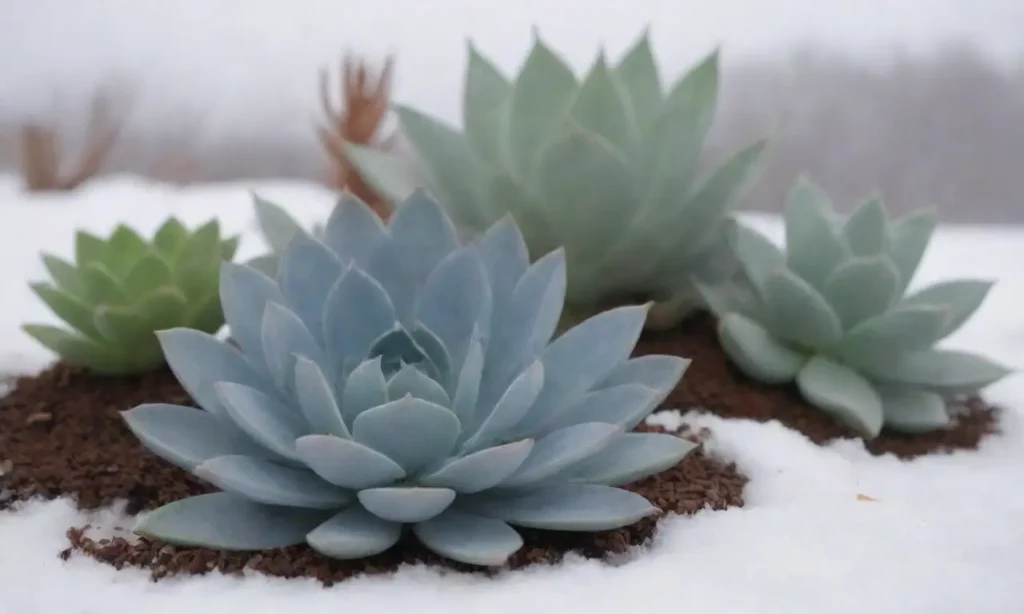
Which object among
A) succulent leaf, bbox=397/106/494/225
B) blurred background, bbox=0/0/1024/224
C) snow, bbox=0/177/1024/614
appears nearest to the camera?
snow, bbox=0/177/1024/614

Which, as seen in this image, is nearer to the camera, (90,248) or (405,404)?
(405,404)

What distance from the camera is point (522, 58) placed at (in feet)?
5.27

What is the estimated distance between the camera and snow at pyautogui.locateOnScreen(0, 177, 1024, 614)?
45 centimetres

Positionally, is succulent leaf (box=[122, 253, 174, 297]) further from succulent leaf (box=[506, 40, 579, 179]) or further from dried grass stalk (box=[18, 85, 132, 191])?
dried grass stalk (box=[18, 85, 132, 191])

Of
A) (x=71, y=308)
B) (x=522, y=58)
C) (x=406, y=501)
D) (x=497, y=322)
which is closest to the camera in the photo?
(x=406, y=501)

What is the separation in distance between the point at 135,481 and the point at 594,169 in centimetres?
41

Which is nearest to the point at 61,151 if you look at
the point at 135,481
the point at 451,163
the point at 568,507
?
the point at 451,163

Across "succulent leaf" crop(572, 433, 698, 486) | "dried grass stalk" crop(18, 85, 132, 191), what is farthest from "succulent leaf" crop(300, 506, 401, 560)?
"dried grass stalk" crop(18, 85, 132, 191)

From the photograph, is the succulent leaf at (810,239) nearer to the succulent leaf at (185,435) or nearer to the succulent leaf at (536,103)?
the succulent leaf at (536,103)

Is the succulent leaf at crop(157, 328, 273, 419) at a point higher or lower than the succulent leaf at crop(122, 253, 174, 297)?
lower

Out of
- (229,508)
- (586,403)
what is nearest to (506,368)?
(586,403)

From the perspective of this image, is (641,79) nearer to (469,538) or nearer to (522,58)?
(469,538)

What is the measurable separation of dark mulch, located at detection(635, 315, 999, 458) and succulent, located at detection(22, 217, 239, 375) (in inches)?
15.0

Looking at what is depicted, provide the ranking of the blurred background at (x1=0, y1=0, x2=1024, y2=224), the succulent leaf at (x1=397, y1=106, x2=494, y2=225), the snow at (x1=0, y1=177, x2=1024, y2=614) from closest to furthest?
1. the snow at (x1=0, y1=177, x2=1024, y2=614)
2. the succulent leaf at (x1=397, y1=106, x2=494, y2=225)
3. the blurred background at (x1=0, y1=0, x2=1024, y2=224)
